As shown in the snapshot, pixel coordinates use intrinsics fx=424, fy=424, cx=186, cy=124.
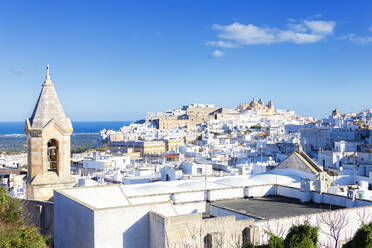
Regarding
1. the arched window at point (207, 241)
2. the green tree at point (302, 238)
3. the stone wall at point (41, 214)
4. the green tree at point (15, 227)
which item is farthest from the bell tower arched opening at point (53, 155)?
the green tree at point (302, 238)

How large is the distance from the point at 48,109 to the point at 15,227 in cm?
377

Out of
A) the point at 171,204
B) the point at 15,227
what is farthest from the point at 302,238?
the point at 15,227

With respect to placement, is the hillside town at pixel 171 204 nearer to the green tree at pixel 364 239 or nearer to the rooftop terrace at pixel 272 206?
the rooftop terrace at pixel 272 206

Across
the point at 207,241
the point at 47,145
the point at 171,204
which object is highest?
the point at 47,145

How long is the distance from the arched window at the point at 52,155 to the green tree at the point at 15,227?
1632 mm

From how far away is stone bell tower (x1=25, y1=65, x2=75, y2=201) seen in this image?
1279cm

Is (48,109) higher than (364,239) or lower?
higher

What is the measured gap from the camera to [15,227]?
1099 centimetres

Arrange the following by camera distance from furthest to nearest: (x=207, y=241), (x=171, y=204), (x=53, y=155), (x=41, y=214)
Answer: (x=53, y=155), (x=41, y=214), (x=171, y=204), (x=207, y=241)

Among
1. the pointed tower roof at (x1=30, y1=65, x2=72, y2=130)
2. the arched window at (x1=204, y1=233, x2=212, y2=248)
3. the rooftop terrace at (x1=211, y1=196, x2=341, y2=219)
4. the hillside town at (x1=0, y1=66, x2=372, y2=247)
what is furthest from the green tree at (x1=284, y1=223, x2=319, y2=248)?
the pointed tower roof at (x1=30, y1=65, x2=72, y2=130)

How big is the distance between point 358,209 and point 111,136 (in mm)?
77605

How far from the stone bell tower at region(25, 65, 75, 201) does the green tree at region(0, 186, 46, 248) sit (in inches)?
37.4

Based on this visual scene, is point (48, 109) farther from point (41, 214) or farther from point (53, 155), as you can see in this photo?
point (41, 214)

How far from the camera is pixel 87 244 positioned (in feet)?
31.5
